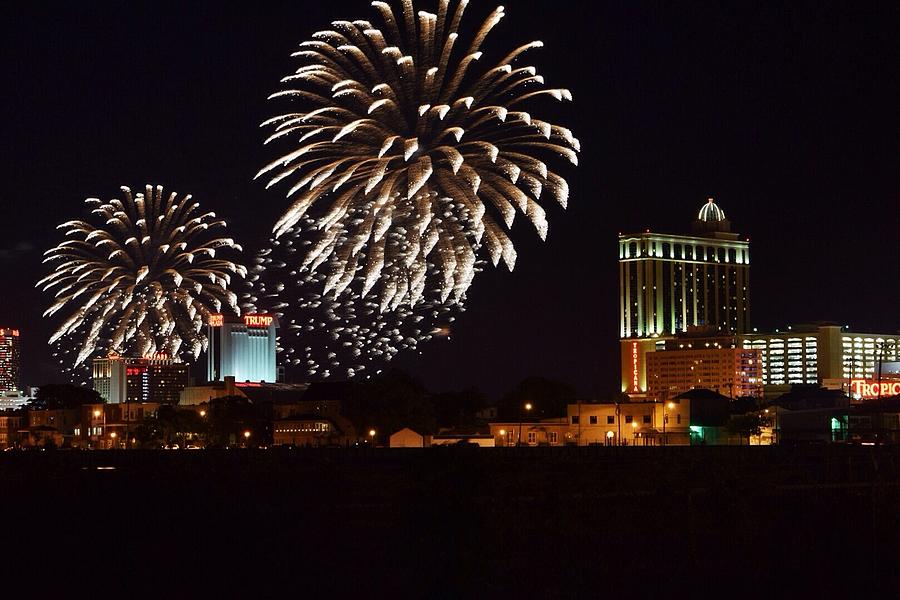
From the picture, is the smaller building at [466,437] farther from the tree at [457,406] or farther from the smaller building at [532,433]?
the tree at [457,406]

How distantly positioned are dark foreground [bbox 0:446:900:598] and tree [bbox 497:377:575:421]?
7482 cm

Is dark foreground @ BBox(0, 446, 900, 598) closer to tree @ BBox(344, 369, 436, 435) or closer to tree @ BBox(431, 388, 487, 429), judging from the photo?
tree @ BBox(344, 369, 436, 435)

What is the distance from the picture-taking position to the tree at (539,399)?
185 metres

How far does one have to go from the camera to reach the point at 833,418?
153500 mm

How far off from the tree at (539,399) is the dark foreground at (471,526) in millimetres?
74817

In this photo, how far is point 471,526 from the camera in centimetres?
6381

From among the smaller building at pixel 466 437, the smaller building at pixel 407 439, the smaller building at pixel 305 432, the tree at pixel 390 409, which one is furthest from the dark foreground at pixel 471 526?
the smaller building at pixel 305 432

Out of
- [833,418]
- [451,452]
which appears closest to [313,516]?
[451,452]

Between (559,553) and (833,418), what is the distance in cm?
9376

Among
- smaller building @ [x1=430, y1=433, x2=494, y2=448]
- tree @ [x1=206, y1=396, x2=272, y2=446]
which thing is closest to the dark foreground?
smaller building @ [x1=430, y1=433, x2=494, y2=448]

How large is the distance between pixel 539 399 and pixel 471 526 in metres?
125

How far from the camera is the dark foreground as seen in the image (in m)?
59.2

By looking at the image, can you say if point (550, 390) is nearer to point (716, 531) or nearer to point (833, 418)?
point (833, 418)

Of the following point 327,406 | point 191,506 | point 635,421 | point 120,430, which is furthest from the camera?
point 120,430
